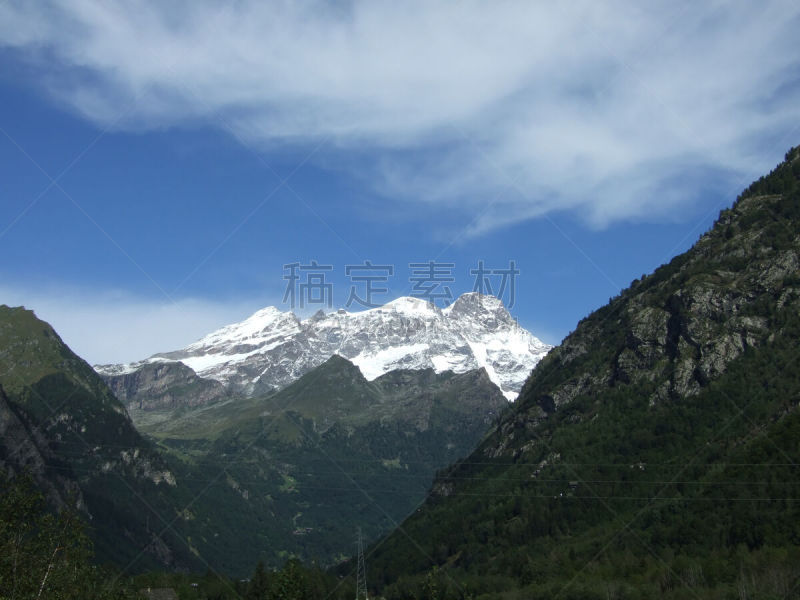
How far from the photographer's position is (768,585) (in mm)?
148250

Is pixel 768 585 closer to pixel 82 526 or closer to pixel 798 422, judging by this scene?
pixel 798 422

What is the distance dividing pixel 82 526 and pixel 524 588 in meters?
142

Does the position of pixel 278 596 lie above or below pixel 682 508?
below

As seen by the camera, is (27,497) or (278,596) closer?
(27,497)

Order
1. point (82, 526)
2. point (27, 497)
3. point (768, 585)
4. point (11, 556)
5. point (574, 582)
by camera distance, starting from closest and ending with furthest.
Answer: point (11, 556)
point (27, 497)
point (82, 526)
point (768, 585)
point (574, 582)

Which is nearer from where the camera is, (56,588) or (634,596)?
(56,588)

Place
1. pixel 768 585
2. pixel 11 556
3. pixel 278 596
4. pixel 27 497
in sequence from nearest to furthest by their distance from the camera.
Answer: pixel 11 556 → pixel 27 497 → pixel 768 585 → pixel 278 596

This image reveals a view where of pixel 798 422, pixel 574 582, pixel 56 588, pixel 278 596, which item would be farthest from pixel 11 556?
pixel 798 422

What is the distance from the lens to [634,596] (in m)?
157

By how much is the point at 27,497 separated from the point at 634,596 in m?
128

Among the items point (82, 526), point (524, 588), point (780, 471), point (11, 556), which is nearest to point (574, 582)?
point (524, 588)

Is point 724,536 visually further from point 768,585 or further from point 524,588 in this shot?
point 524,588

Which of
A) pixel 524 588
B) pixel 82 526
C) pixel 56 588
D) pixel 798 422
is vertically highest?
pixel 798 422

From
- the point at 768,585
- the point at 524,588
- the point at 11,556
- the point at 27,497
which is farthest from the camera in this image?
the point at 524,588
